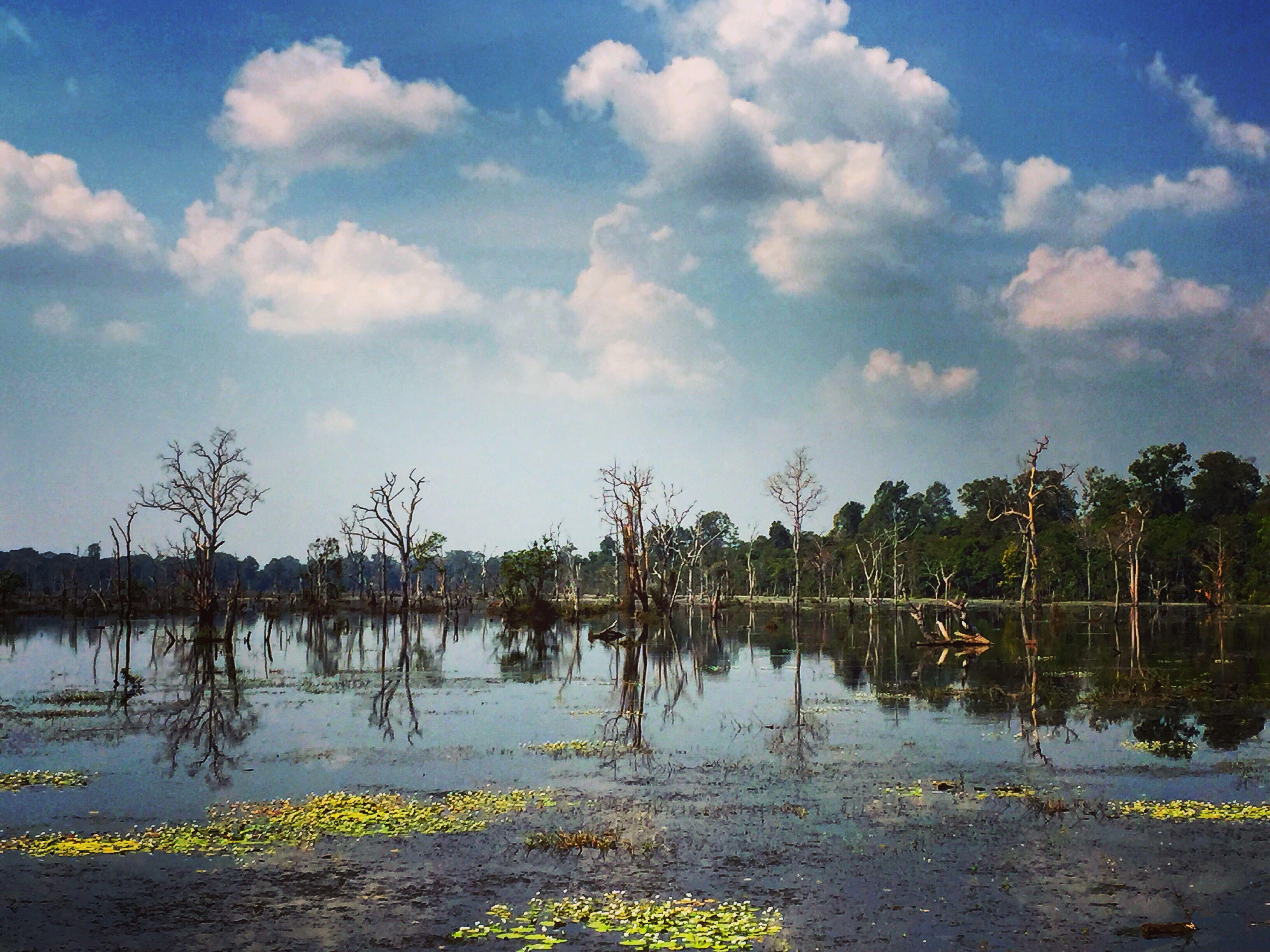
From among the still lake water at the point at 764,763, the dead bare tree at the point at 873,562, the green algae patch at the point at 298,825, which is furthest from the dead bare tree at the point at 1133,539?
the green algae patch at the point at 298,825

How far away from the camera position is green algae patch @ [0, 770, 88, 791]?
1742 cm

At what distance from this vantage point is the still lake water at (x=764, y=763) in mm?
11008

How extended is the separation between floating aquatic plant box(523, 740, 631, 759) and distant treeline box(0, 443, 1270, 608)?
46.2 m

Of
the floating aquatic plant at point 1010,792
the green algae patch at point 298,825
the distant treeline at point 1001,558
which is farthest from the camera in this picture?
the distant treeline at point 1001,558

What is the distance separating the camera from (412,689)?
32531 millimetres

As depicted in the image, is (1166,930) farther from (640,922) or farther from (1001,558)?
(1001,558)

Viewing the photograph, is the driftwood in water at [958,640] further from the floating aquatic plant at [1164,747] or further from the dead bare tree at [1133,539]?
the dead bare tree at [1133,539]

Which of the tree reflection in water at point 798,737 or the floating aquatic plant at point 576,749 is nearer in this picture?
the tree reflection in water at point 798,737

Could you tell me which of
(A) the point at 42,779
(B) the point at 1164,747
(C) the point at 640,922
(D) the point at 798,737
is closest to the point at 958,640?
(B) the point at 1164,747

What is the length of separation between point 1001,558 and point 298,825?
117940 mm

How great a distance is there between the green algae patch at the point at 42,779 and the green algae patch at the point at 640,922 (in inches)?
417

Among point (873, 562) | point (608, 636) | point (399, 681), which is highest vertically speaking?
point (873, 562)

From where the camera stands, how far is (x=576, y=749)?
21.2 m

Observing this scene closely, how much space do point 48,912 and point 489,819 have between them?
18.9 feet
